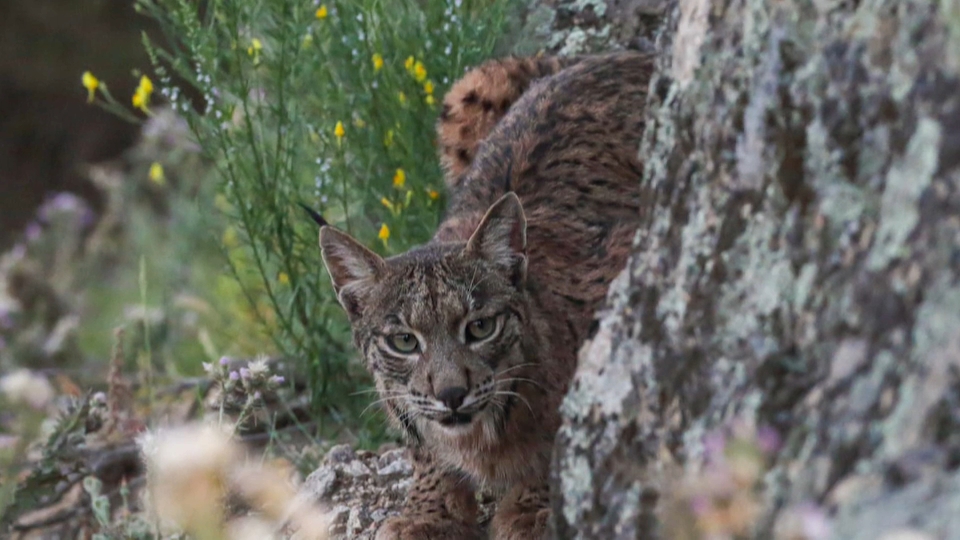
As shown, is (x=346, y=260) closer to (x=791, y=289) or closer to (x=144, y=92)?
(x=144, y=92)

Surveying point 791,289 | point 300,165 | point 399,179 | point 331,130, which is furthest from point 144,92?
point 791,289

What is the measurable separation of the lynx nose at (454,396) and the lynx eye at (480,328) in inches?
8.0

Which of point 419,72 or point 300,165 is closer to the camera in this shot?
point 419,72

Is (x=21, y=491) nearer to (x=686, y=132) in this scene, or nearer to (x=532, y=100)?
(x=532, y=100)

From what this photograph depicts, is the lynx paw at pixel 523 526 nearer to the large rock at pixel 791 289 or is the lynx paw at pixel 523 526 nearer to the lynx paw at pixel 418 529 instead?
the lynx paw at pixel 418 529

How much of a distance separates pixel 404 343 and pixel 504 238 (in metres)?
0.41

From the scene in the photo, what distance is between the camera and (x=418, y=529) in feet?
12.3

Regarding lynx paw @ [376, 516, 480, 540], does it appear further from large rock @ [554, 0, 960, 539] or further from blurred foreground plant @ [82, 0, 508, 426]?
blurred foreground plant @ [82, 0, 508, 426]

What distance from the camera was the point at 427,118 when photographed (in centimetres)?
517

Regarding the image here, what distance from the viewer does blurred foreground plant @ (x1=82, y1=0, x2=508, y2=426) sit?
4.84 meters

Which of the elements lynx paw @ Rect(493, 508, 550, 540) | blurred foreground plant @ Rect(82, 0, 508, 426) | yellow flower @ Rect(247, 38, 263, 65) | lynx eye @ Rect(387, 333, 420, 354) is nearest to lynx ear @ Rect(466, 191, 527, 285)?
lynx eye @ Rect(387, 333, 420, 354)

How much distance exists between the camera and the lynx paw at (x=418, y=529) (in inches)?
147

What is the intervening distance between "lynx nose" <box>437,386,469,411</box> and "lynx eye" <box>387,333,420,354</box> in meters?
0.24

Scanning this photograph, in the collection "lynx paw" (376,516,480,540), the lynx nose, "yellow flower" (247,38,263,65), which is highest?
"yellow flower" (247,38,263,65)
